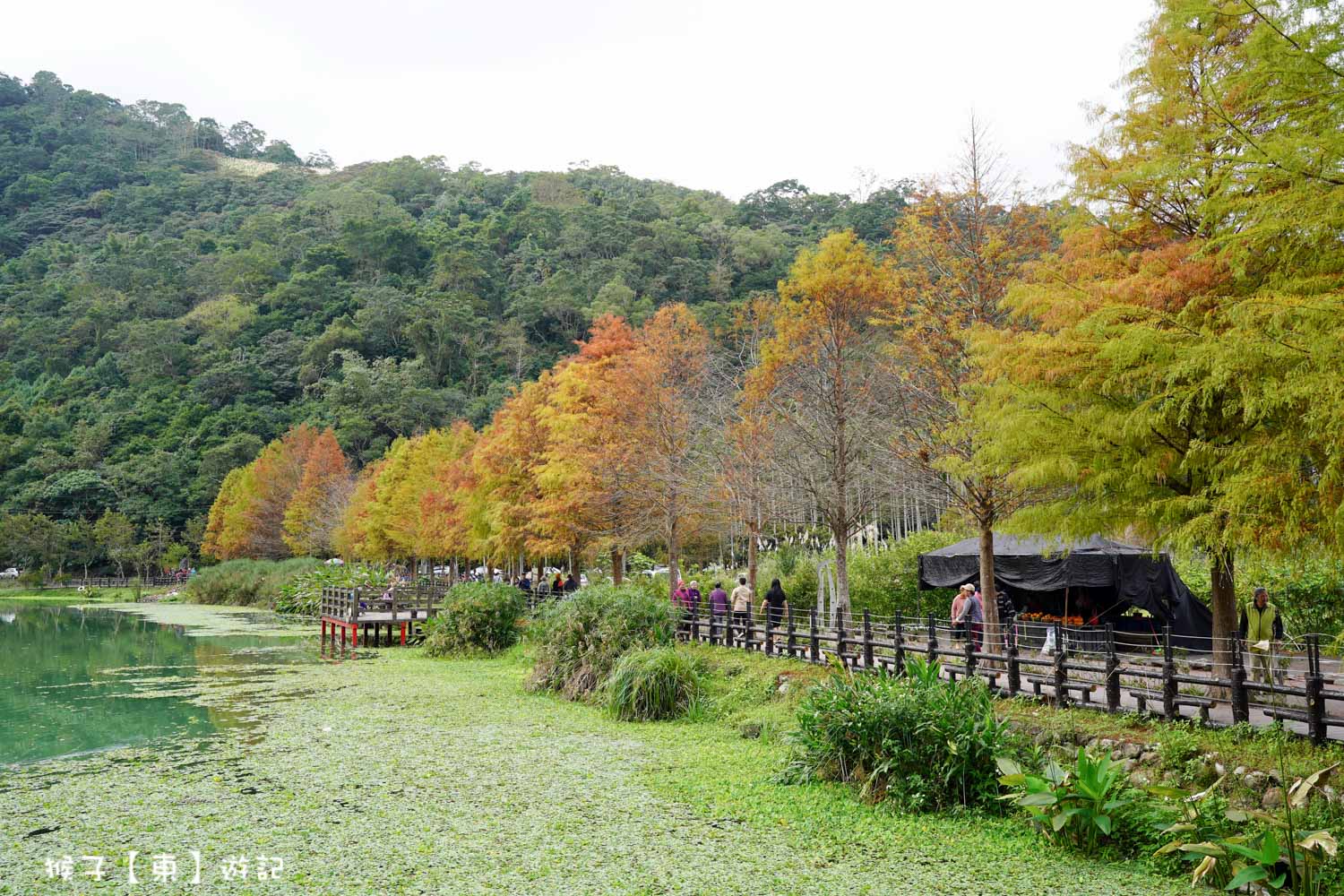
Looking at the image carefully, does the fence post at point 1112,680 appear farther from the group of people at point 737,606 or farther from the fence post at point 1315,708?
the group of people at point 737,606

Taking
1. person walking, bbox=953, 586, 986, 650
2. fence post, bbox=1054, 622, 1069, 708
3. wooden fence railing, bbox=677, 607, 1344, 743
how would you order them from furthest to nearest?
1. person walking, bbox=953, 586, 986, 650
2. fence post, bbox=1054, 622, 1069, 708
3. wooden fence railing, bbox=677, 607, 1344, 743

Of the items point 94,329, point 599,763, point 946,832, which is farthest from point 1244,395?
point 94,329

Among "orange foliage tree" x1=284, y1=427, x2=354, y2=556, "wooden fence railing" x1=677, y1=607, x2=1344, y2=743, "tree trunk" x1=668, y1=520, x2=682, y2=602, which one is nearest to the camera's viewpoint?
"wooden fence railing" x1=677, y1=607, x2=1344, y2=743

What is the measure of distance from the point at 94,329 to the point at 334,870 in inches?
4322

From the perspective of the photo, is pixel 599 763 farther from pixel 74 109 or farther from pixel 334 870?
pixel 74 109

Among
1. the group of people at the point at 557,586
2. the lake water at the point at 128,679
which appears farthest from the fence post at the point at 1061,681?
the group of people at the point at 557,586

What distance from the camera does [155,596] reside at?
63344 millimetres

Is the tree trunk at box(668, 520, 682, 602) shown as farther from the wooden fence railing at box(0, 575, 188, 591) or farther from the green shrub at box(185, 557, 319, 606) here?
the wooden fence railing at box(0, 575, 188, 591)

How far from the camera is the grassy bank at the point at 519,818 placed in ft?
24.5

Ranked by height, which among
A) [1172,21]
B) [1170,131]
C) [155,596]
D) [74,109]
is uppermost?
[74,109]

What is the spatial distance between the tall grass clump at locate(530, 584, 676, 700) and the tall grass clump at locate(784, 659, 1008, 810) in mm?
6712

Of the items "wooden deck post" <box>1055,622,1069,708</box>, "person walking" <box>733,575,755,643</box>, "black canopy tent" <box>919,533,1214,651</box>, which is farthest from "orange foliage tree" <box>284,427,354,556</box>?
"wooden deck post" <box>1055,622,1069,708</box>

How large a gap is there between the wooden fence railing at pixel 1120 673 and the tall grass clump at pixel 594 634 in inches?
88.0

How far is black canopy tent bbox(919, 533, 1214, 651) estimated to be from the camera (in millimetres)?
17016
